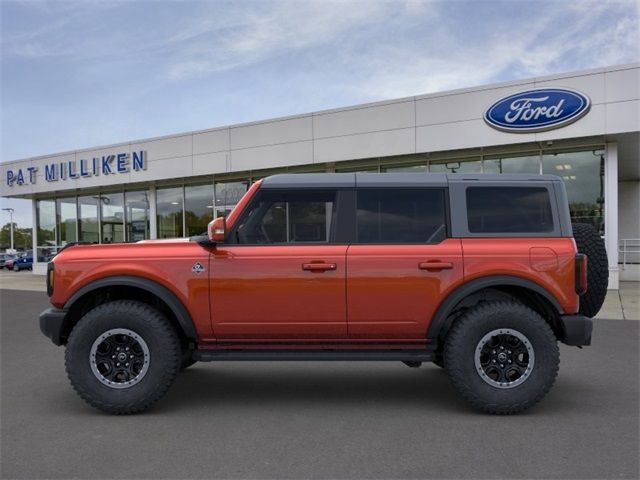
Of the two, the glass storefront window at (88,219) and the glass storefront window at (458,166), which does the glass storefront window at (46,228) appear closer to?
the glass storefront window at (88,219)

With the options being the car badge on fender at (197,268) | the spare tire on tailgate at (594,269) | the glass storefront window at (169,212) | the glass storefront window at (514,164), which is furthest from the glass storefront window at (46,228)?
the spare tire on tailgate at (594,269)

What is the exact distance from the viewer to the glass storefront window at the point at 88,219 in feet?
76.0

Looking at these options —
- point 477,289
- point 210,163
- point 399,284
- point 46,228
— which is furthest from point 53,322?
point 46,228

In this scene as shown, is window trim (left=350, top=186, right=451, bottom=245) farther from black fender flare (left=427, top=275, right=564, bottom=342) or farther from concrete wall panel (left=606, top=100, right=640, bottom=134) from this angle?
concrete wall panel (left=606, top=100, right=640, bottom=134)

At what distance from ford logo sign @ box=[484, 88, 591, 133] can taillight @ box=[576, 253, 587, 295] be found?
9958 mm

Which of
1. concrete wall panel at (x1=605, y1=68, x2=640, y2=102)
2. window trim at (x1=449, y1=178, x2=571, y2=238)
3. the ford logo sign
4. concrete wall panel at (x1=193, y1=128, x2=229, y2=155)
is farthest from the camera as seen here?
concrete wall panel at (x1=193, y1=128, x2=229, y2=155)

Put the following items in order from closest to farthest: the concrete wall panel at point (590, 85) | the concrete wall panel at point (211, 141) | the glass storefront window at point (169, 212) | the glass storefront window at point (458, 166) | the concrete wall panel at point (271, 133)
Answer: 1. the concrete wall panel at point (590, 85)
2. the glass storefront window at point (458, 166)
3. the concrete wall panel at point (271, 133)
4. the concrete wall panel at point (211, 141)
5. the glass storefront window at point (169, 212)

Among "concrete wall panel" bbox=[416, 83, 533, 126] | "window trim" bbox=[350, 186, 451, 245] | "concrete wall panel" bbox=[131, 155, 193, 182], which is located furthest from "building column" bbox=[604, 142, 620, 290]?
"concrete wall panel" bbox=[131, 155, 193, 182]

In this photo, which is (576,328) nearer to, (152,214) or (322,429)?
(322,429)

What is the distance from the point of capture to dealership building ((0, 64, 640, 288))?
13102mm

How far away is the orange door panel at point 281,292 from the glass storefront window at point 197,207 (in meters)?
15.5

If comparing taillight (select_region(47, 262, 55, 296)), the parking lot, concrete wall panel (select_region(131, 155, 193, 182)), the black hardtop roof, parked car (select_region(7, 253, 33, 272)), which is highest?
concrete wall panel (select_region(131, 155, 193, 182))

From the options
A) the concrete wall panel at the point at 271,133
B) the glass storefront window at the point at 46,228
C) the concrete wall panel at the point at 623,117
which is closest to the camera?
the concrete wall panel at the point at 623,117

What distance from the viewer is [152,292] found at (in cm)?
443
